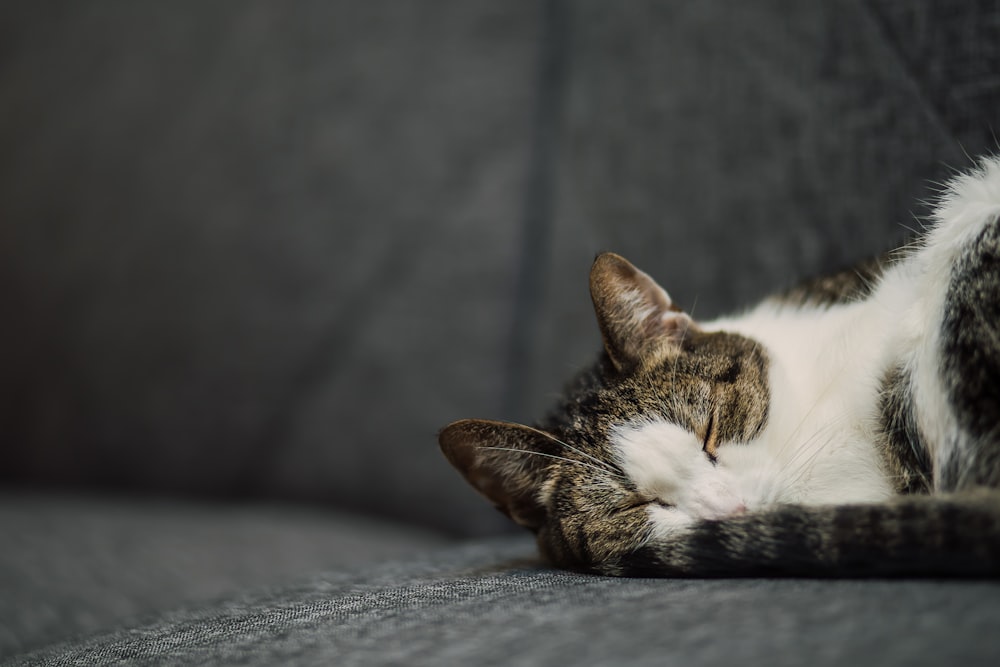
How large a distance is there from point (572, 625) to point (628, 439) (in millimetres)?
293

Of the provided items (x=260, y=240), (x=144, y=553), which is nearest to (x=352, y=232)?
(x=260, y=240)

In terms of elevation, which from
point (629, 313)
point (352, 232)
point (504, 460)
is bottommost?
point (504, 460)

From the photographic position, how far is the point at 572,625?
50 cm

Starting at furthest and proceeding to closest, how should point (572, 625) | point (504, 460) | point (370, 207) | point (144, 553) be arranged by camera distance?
point (370, 207)
point (144, 553)
point (504, 460)
point (572, 625)

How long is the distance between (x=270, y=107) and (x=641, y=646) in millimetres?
1351

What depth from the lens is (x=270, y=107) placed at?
1499mm

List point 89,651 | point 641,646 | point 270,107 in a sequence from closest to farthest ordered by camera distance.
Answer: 1. point 641,646
2. point 89,651
3. point 270,107

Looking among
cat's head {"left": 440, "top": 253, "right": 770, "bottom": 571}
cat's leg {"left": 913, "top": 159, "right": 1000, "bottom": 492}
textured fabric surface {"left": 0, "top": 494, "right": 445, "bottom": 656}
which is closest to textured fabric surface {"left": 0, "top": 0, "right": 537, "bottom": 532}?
textured fabric surface {"left": 0, "top": 494, "right": 445, "bottom": 656}

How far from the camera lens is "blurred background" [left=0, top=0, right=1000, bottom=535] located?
1103 millimetres

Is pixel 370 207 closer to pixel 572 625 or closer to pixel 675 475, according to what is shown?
pixel 675 475

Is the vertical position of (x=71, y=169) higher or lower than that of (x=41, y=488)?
higher

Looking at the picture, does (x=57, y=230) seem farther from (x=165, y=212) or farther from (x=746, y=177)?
(x=746, y=177)

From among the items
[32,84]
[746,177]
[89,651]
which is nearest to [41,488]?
[32,84]

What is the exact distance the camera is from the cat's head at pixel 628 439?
0.73m
